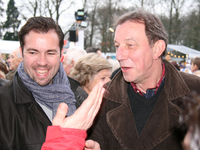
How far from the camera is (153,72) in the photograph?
76.9 inches

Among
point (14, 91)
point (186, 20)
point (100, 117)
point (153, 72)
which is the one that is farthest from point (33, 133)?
point (186, 20)

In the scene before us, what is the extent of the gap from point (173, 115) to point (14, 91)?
4.93ft

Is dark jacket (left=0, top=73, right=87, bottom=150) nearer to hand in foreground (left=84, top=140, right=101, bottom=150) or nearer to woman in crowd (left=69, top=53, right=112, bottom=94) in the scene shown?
hand in foreground (left=84, top=140, right=101, bottom=150)

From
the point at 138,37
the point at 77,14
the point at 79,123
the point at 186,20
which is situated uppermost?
the point at 186,20

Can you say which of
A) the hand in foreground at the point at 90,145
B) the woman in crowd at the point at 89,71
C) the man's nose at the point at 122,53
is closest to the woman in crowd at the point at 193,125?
the hand in foreground at the point at 90,145

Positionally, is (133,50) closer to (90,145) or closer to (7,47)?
(90,145)

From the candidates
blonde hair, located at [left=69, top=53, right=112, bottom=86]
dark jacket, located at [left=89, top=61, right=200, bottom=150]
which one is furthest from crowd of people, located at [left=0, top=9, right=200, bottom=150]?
blonde hair, located at [left=69, top=53, right=112, bottom=86]

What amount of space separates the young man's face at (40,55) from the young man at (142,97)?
64 cm

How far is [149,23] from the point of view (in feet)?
6.05

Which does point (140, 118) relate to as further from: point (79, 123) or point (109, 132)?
point (79, 123)

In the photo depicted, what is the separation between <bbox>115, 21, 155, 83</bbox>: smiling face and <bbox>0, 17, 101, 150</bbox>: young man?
0.66m

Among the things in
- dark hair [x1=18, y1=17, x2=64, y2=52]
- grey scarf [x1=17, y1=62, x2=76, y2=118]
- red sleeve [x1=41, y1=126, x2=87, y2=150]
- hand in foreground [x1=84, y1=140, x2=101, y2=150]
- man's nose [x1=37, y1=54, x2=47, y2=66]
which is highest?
dark hair [x1=18, y1=17, x2=64, y2=52]

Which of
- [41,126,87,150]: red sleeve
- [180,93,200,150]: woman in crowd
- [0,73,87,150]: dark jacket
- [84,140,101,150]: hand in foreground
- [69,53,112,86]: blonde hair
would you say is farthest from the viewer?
[69,53,112,86]: blonde hair

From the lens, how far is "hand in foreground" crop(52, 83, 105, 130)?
1.17 meters
